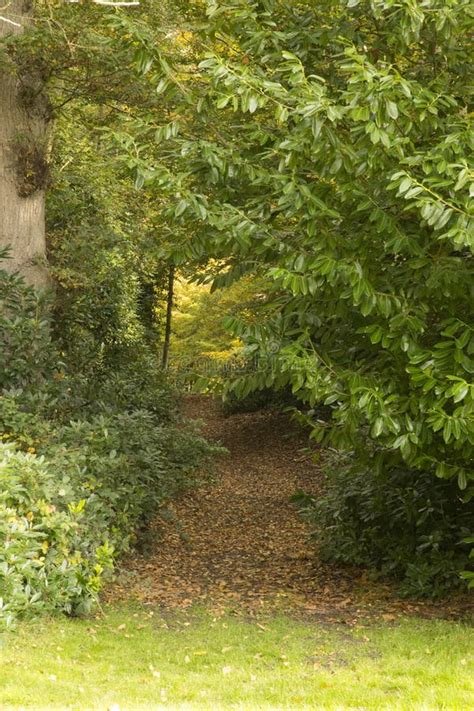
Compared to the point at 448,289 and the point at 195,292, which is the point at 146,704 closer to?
Answer: the point at 448,289

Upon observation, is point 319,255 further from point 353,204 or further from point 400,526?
point 400,526

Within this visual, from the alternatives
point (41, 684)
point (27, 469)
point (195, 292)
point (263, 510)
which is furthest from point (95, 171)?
point (195, 292)

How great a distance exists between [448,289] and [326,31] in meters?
2.34

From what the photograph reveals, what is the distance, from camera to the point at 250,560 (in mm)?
10008

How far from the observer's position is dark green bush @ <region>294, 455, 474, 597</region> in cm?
784

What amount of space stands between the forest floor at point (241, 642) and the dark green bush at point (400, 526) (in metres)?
0.24

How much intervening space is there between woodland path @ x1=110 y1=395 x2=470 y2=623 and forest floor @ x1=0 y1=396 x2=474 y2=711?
0.03 meters

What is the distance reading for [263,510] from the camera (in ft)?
42.4

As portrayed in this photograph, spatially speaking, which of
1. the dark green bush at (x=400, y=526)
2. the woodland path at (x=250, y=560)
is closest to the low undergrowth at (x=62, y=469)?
the woodland path at (x=250, y=560)

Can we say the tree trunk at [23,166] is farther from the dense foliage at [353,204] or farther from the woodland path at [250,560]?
the dense foliage at [353,204]

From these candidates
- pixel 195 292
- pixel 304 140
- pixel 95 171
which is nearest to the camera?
pixel 304 140

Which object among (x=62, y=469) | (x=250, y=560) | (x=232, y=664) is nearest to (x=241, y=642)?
(x=232, y=664)

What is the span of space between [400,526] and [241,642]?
2892 millimetres

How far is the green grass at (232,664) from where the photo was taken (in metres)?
4.64
